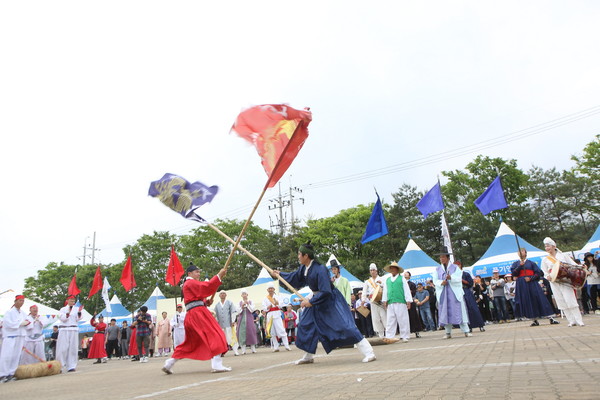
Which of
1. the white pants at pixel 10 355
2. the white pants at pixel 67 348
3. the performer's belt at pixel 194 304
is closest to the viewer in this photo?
the performer's belt at pixel 194 304

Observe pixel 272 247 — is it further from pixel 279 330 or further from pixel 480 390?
pixel 480 390

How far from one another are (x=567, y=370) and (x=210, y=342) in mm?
5837

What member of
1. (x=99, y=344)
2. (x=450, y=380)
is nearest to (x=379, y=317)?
(x=450, y=380)

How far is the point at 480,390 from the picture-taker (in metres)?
3.61

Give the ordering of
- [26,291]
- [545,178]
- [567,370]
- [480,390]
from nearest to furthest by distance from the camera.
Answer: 1. [480,390]
2. [567,370]
3. [545,178]
4. [26,291]

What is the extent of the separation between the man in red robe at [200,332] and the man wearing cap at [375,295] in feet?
18.6

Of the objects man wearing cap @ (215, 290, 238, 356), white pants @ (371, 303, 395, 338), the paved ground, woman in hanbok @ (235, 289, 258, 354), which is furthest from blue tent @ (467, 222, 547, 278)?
the paved ground

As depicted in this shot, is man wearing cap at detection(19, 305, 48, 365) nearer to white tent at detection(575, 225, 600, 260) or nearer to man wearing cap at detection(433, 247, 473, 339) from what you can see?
man wearing cap at detection(433, 247, 473, 339)

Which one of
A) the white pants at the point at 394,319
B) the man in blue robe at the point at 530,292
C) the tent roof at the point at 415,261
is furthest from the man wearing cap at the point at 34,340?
the tent roof at the point at 415,261

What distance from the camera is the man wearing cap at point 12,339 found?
12.2m

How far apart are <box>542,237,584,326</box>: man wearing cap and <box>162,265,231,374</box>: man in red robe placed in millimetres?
8206

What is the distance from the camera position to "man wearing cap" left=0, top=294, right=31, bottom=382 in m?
12.2

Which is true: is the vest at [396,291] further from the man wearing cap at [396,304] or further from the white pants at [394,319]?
the white pants at [394,319]

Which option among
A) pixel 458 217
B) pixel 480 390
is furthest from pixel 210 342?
pixel 458 217
